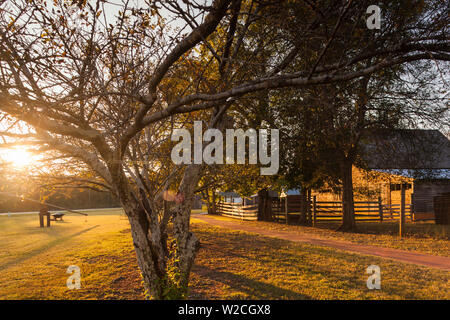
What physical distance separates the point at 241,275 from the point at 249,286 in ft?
3.21

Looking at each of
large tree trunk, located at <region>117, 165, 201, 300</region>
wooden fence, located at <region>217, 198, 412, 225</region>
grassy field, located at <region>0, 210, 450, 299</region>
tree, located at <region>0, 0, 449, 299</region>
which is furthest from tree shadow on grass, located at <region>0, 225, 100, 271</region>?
wooden fence, located at <region>217, 198, 412, 225</region>

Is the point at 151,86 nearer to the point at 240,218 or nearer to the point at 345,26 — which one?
the point at 345,26

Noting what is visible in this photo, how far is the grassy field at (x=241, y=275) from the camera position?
5785 mm

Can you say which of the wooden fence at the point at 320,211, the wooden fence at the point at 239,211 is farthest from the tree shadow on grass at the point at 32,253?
the wooden fence at the point at 320,211

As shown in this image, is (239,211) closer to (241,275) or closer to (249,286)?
(241,275)

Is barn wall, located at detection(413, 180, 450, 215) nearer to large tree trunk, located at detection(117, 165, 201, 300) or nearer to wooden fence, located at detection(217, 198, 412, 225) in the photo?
wooden fence, located at detection(217, 198, 412, 225)

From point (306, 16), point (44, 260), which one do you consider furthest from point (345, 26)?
point (44, 260)

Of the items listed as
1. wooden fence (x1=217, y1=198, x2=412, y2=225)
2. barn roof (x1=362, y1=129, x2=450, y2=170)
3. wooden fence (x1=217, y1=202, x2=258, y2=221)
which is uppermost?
barn roof (x1=362, y1=129, x2=450, y2=170)

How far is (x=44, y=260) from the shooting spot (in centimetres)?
976

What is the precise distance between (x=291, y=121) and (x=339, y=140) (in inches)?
104

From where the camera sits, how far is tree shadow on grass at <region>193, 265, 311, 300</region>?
5.58 meters

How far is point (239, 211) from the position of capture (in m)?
25.5

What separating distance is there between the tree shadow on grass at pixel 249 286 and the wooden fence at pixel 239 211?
15552 millimetres

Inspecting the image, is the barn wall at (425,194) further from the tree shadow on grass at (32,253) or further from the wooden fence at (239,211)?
the tree shadow on grass at (32,253)
